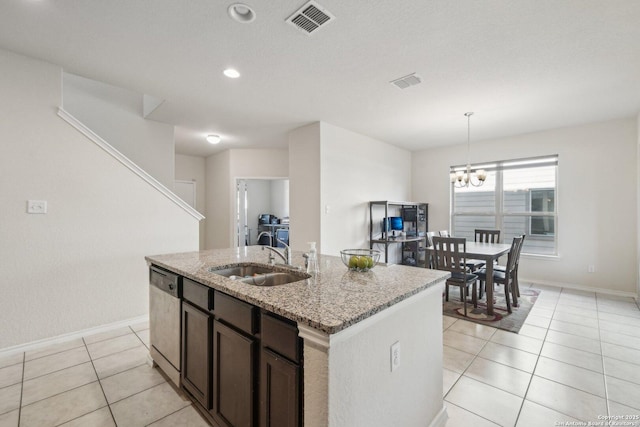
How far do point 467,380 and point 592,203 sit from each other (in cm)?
418

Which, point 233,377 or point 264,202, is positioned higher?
point 264,202

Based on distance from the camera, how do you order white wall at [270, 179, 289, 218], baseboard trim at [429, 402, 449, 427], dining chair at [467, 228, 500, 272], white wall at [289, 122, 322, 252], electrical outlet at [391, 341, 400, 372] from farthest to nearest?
white wall at [270, 179, 289, 218]
white wall at [289, 122, 322, 252]
dining chair at [467, 228, 500, 272]
baseboard trim at [429, 402, 449, 427]
electrical outlet at [391, 341, 400, 372]

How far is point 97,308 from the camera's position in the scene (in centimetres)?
290

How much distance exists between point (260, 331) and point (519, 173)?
5.68 metres

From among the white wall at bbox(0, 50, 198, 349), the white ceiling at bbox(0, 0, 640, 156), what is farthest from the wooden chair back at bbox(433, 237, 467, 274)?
the white wall at bbox(0, 50, 198, 349)

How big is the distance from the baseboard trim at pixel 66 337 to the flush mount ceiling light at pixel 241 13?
3.13 metres

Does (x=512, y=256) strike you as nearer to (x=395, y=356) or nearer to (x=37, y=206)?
(x=395, y=356)

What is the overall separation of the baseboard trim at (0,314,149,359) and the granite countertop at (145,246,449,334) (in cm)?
154

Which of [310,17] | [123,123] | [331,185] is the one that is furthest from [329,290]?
[123,123]

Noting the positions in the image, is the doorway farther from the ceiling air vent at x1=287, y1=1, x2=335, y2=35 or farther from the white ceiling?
the ceiling air vent at x1=287, y1=1, x2=335, y2=35

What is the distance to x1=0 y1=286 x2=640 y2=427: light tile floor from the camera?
1.72 meters

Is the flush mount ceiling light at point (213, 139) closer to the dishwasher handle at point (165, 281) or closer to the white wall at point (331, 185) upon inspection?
the white wall at point (331, 185)

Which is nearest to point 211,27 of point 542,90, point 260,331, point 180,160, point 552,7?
point 260,331

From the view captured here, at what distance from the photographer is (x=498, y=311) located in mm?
3455
